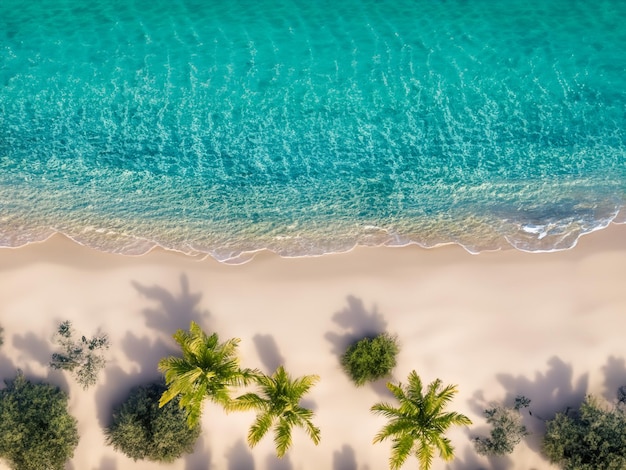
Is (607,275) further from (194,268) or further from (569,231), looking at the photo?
(194,268)

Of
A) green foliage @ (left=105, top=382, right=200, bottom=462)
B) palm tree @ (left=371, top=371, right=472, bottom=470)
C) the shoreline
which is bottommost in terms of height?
green foliage @ (left=105, top=382, right=200, bottom=462)

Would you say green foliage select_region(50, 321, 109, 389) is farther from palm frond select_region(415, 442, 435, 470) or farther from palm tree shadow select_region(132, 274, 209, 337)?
palm frond select_region(415, 442, 435, 470)

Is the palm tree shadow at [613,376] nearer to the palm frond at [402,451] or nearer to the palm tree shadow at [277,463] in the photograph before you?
the palm frond at [402,451]

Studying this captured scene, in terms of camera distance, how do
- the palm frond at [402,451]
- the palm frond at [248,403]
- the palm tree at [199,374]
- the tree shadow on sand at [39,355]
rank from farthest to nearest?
the tree shadow on sand at [39,355], the palm frond at [248,403], the palm tree at [199,374], the palm frond at [402,451]

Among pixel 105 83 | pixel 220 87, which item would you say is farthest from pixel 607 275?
pixel 105 83

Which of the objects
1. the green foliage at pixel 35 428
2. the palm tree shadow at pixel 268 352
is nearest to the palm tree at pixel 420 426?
the palm tree shadow at pixel 268 352

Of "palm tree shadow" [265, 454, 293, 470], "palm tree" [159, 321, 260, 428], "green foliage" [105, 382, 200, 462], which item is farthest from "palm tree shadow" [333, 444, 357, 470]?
"green foliage" [105, 382, 200, 462]
